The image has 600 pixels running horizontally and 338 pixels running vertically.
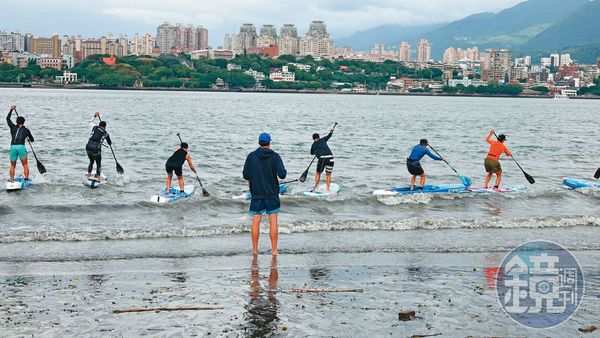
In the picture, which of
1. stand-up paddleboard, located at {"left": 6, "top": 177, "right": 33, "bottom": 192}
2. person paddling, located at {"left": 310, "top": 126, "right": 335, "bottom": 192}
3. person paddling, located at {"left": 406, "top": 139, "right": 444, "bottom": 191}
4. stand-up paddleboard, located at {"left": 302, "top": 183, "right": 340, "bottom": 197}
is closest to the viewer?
person paddling, located at {"left": 406, "top": 139, "right": 444, "bottom": 191}

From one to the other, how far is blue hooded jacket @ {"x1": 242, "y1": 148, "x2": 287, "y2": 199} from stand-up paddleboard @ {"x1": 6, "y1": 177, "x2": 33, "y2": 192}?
11719mm

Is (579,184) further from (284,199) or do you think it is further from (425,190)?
(284,199)

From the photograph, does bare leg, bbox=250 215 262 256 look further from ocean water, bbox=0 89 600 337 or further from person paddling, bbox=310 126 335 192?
person paddling, bbox=310 126 335 192

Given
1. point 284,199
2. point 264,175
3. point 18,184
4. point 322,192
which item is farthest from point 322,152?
point 264,175

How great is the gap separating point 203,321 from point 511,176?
23.7 metres

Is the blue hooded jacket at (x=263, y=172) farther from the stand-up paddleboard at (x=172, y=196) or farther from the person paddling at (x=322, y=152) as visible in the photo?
the person paddling at (x=322, y=152)

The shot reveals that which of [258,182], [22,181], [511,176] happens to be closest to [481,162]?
[511,176]

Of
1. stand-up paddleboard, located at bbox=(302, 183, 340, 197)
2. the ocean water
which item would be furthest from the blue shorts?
stand-up paddleboard, located at bbox=(302, 183, 340, 197)

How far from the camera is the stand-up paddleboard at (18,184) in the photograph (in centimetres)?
2050

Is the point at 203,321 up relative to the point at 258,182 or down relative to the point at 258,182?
down

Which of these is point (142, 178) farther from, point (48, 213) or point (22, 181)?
point (48, 213)

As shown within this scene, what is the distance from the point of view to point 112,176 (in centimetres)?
2645

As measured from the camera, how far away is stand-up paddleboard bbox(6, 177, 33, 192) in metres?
20.5

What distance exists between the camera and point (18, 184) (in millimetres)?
20766
